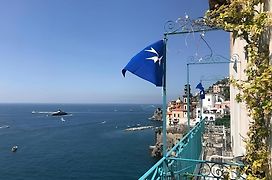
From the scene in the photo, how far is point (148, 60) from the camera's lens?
434 cm

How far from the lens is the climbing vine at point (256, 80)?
10.0 feet

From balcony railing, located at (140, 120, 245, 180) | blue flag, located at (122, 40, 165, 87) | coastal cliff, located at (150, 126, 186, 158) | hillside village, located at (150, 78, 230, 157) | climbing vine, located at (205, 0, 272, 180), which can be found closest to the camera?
climbing vine, located at (205, 0, 272, 180)

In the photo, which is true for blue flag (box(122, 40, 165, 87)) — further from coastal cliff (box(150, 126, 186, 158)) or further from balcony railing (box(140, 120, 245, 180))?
coastal cliff (box(150, 126, 186, 158))

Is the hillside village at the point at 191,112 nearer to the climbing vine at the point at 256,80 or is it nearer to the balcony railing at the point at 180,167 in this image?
the balcony railing at the point at 180,167

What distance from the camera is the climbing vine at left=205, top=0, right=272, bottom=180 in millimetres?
3053

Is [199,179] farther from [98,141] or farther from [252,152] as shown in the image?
[98,141]

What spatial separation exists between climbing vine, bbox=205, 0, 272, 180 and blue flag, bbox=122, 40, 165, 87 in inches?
43.2

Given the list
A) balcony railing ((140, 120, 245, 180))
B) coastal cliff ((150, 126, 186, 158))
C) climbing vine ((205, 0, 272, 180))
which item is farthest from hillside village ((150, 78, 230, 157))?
climbing vine ((205, 0, 272, 180))

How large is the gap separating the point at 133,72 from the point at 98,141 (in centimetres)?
6545

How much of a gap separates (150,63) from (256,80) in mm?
1726

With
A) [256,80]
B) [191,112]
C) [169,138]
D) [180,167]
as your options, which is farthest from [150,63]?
[191,112]

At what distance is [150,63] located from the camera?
14.3 ft

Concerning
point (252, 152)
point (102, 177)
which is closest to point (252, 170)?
point (252, 152)

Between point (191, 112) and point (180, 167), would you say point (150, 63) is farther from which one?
point (191, 112)
